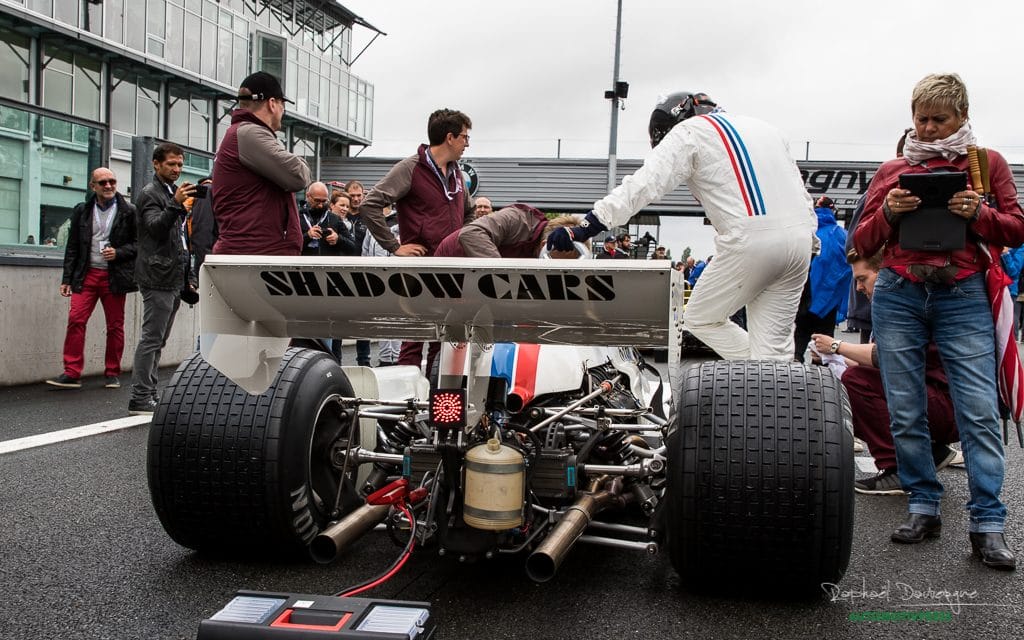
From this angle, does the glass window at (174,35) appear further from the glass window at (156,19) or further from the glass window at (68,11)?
the glass window at (68,11)

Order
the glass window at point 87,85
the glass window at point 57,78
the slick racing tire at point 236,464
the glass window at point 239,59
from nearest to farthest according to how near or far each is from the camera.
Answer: the slick racing tire at point 236,464 < the glass window at point 57,78 < the glass window at point 87,85 < the glass window at point 239,59

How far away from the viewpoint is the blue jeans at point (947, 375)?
11.6 feet

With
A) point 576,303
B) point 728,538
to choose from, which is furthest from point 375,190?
point 728,538

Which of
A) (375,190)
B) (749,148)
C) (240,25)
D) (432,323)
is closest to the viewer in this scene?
(432,323)

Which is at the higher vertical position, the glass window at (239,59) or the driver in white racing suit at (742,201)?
the glass window at (239,59)

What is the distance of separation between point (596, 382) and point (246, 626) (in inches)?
85.4

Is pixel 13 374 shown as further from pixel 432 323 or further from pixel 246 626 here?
pixel 246 626

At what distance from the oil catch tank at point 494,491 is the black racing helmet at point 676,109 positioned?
2.48m

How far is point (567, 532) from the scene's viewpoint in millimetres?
2746

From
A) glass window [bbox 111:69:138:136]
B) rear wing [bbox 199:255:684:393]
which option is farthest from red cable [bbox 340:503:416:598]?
glass window [bbox 111:69:138:136]

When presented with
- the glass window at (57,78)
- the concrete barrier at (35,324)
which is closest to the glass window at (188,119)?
the glass window at (57,78)

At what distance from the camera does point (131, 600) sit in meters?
2.78

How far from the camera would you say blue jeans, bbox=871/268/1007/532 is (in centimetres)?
353

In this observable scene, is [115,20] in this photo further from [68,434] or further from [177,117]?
[68,434]
